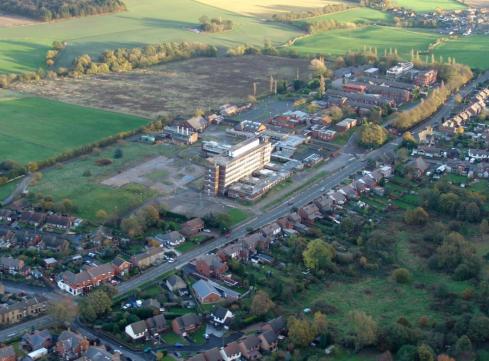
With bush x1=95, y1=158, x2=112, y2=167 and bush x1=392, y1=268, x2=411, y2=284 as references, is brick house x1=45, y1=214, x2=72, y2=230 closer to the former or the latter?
bush x1=95, y1=158, x2=112, y2=167

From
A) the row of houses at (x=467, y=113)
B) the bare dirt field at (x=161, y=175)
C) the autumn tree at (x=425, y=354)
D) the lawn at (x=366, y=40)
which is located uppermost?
the lawn at (x=366, y=40)

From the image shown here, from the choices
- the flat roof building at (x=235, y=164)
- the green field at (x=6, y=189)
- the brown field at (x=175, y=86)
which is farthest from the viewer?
the brown field at (x=175, y=86)

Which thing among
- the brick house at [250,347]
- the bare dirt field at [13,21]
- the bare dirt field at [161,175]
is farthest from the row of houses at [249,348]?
the bare dirt field at [13,21]

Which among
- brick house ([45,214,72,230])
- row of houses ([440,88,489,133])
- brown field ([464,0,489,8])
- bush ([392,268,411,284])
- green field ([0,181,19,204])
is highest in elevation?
brown field ([464,0,489,8])

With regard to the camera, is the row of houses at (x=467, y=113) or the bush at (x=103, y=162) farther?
the row of houses at (x=467, y=113)

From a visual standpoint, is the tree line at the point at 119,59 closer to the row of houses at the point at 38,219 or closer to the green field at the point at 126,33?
the green field at the point at 126,33

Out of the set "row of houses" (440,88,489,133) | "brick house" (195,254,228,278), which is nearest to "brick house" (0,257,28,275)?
"brick house" (195,254,228,278)
